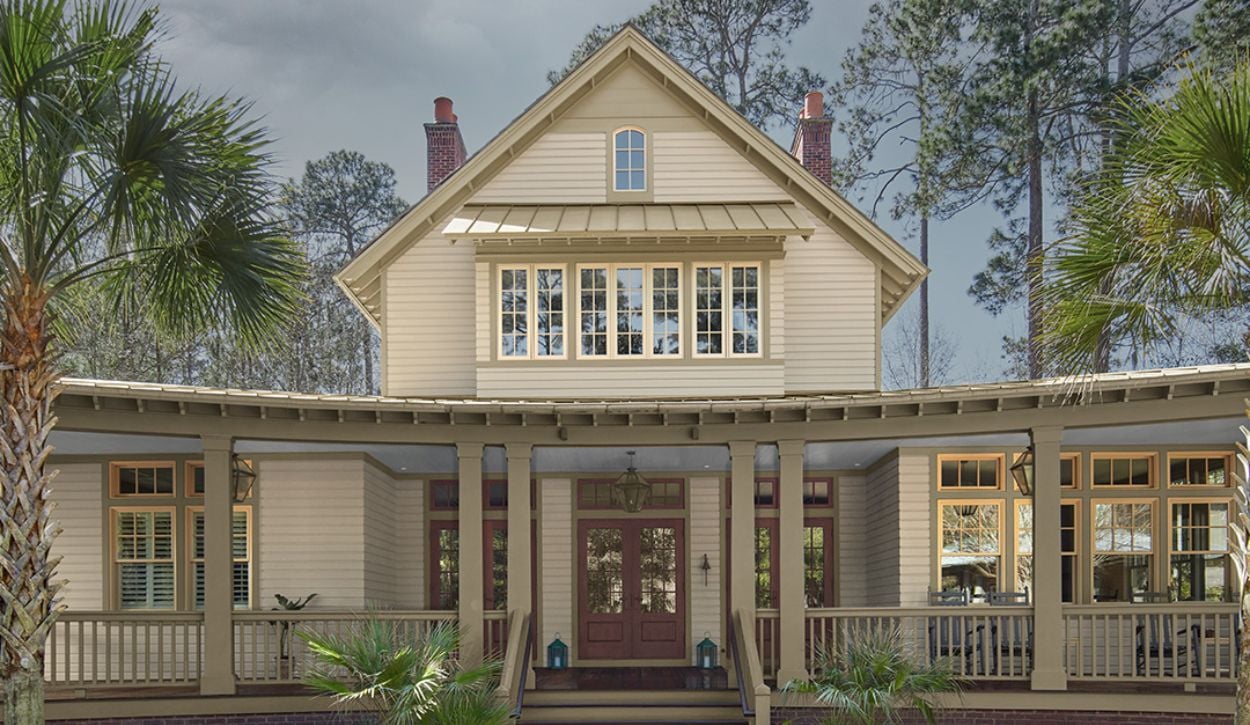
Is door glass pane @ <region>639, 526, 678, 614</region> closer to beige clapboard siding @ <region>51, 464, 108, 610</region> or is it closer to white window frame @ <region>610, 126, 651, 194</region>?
white window frame @ <region>610, 126, 651, 194</region>

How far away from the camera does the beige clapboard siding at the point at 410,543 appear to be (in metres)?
15.1

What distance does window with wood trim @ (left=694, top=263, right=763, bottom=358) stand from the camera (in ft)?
45.6

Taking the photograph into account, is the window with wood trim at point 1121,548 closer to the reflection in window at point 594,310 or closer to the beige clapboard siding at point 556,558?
the reflection in window at point 594,310

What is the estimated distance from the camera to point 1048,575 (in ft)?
35.8

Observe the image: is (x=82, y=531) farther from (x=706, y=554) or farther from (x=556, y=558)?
(x=706, y=554)

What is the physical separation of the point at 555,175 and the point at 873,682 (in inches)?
320

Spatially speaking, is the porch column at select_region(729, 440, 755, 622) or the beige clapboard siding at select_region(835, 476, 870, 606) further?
the beige clapboard siding at select_region(835, 476, 870, 606)

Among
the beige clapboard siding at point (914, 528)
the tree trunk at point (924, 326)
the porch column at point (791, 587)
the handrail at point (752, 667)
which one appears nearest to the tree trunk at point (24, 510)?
the handrail at point (752, 667)

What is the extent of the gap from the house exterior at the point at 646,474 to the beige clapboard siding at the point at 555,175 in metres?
0.04

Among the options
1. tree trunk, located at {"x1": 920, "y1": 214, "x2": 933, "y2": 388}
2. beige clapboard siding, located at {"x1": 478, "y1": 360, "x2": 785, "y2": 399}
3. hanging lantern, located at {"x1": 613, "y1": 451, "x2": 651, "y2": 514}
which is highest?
tree trunk, located at {"x1": 920, "y1": 214, "x2": 933, "y2": 388}

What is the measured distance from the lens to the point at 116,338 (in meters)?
31.9

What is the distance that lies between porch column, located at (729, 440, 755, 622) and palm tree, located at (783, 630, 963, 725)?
52.5 inches

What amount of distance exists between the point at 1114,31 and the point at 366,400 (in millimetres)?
24030

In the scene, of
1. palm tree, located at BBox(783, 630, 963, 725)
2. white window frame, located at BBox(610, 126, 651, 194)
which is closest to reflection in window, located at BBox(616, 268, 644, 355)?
white window frame, located at BBox(610, 126, 651, 194)
